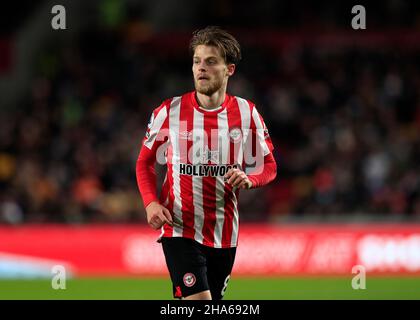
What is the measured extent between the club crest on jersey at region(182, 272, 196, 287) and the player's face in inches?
44.7

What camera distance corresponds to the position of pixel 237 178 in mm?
5340

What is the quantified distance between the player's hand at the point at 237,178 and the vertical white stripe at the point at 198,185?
1.23 feet

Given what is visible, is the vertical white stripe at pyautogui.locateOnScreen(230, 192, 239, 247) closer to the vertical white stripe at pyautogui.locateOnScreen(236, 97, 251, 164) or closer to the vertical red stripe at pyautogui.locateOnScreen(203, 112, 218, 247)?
the vertical red stripe at pyautogui.locateOnScreen(203, 112, 218, 247)

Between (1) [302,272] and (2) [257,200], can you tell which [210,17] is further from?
(1) [302,272]

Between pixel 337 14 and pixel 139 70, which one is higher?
pixel 337 14

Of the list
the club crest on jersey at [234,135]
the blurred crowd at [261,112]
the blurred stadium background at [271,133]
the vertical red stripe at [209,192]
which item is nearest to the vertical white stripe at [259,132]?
the club crest on jersey at [234,135]

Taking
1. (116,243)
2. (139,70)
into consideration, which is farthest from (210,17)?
(116,243)

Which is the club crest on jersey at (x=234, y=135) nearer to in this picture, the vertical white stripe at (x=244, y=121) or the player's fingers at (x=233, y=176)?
the vertical white stripe at (x=244, y=121)

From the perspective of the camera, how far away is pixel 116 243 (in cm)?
1295

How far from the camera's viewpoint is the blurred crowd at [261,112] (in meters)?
13.9

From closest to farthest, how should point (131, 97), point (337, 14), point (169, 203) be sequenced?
point (169, 203) → point (131, 97) → point (337, 14)

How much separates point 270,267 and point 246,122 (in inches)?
290

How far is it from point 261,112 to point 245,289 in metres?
4.90

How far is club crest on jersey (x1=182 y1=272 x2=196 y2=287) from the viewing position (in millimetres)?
5551
